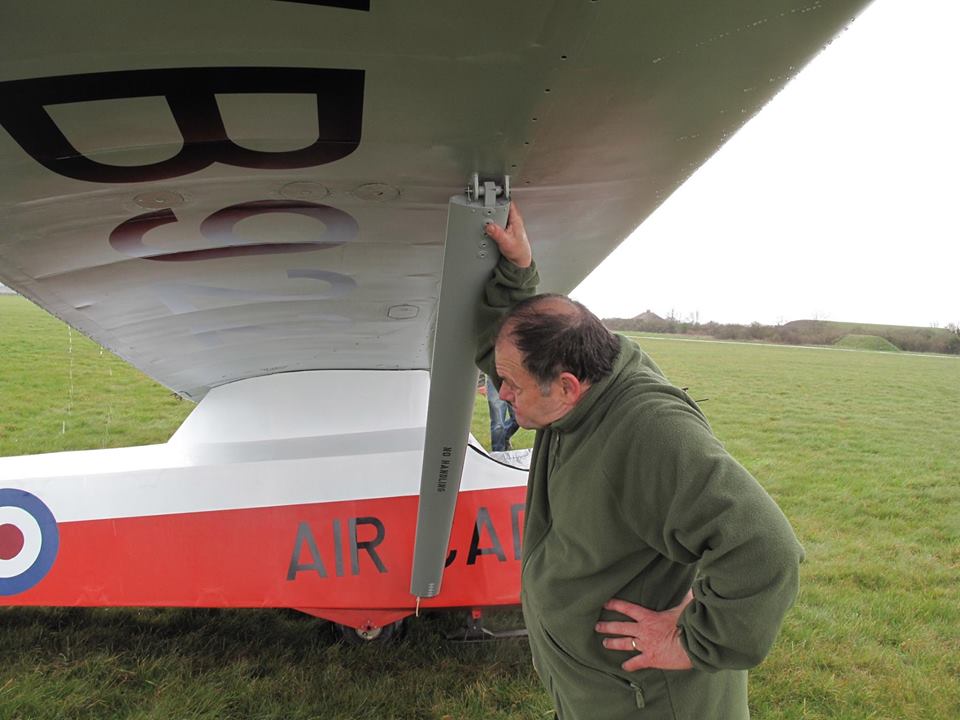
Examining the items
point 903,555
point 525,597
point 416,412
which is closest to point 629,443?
point 525,597

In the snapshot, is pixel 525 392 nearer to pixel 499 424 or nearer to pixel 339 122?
pixel 339 122

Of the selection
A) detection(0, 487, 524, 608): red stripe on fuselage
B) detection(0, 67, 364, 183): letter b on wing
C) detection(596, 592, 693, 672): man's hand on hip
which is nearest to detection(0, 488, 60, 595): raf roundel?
detection(0, 487, 524, 608): red stripe on fuselage

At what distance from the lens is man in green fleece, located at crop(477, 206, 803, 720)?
3.55 ft

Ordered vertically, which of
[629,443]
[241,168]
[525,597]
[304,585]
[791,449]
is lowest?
[791,449]

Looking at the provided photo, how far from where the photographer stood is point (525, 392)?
4.44 feet

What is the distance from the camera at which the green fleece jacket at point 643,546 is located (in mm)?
1078

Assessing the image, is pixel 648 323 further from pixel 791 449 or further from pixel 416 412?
pixel 416 412

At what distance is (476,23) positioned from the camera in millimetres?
768

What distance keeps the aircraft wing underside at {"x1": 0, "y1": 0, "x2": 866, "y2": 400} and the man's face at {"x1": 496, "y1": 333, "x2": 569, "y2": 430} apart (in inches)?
12.1

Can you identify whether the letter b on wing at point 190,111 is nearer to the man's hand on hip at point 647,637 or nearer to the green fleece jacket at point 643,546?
the green fleece jacket at point 643,546

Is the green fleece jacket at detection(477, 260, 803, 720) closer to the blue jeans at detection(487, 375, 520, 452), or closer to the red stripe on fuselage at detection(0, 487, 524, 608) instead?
the red stripe on fuselage at detection(0, 487, 524, 608)

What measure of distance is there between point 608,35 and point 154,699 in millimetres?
3262

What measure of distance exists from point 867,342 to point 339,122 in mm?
47667

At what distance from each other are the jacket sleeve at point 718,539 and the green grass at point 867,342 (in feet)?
152
